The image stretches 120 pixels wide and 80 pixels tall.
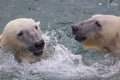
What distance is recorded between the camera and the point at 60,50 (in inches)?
413

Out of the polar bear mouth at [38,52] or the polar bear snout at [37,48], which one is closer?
the polar bear snout at [37,48]

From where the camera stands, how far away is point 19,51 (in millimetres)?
9375

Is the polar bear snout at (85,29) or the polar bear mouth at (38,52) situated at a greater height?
the polar bear snout at (85,29)

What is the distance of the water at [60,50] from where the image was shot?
9414mm

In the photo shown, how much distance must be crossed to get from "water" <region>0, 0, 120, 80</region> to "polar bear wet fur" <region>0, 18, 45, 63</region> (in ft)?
0.53

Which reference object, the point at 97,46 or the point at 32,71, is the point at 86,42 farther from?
the point at 32,71

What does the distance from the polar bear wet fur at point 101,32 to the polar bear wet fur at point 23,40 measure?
774 mm

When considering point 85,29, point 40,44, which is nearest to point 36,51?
point 40,44

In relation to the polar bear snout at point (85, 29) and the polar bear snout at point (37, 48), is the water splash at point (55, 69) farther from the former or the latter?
the polar bear snout at point (85, 29)

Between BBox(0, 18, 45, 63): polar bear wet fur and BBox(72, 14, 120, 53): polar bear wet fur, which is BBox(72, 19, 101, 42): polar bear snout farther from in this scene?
BBox(0, 18, 45, 63): polar bear wet fur

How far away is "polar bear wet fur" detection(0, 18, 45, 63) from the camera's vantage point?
9055mm

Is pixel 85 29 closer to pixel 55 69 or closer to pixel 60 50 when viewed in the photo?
pixel 55 69

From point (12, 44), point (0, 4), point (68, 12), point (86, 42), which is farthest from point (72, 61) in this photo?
point (0, 4)

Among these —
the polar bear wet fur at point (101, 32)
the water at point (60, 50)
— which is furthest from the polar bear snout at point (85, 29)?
the water at point (60, 50)
